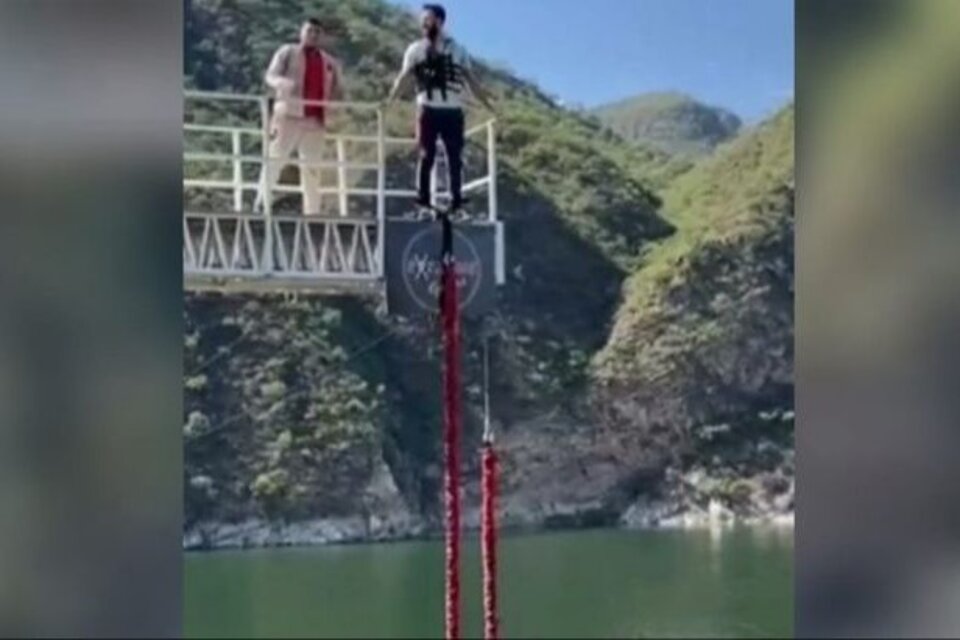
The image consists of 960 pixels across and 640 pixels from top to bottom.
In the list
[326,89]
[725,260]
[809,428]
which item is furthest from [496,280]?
[809,428]

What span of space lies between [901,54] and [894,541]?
181 mm

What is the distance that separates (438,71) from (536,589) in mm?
1625

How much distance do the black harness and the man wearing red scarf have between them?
30cm

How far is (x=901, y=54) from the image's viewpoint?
0.54 m

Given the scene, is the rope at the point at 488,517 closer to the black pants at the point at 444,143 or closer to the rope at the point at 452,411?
the rope at the point at 452,411

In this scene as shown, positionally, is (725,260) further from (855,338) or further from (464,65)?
(855,338)

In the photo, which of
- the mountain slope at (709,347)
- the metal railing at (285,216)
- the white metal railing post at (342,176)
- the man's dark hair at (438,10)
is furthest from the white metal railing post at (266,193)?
the mountain slope at (709,347)

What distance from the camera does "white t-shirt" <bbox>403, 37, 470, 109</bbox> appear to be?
232 cm

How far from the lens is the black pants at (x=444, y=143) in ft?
7.66

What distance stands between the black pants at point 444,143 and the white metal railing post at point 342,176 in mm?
143

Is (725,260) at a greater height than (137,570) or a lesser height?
greater

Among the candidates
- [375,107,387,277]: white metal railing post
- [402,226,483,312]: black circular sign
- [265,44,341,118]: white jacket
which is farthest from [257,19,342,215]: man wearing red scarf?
[402,226,483,312]: black circular sign

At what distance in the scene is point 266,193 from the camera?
8.06ft

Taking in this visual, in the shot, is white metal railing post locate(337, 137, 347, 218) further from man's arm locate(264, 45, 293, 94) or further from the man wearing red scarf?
man's arm locate(264, 45, 293, 94)
